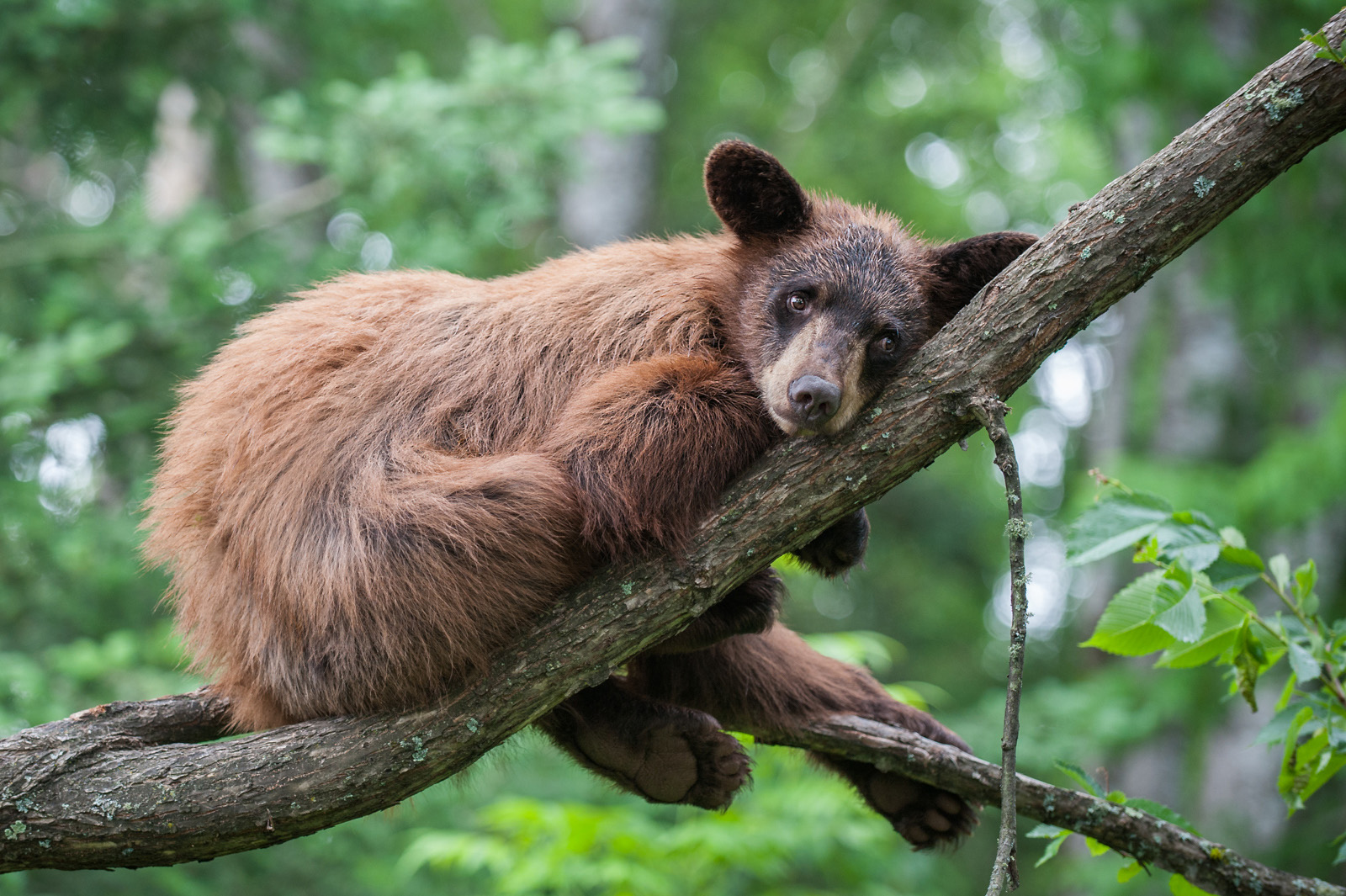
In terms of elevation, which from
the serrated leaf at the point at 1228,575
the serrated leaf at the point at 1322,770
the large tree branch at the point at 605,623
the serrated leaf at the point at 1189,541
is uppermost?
the large tree branch at the point at 605,623

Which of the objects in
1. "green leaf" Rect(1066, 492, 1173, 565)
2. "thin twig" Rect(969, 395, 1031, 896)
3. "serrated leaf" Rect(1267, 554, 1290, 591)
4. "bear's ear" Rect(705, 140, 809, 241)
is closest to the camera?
"thin twig" Rect(969, 395, 1031, 896)

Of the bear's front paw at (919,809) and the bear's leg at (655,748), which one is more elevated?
the bear's leg at (655,748)

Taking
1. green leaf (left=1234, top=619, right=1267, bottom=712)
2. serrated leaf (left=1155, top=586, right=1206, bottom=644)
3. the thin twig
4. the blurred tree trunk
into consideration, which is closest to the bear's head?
the thin twig

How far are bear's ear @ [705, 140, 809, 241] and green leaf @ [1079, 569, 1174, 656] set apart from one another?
2112 millimetres

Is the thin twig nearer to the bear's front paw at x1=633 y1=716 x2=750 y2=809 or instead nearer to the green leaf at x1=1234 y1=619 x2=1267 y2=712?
the green leaf at x1=1234 y1=619 x2=1267 y2=712

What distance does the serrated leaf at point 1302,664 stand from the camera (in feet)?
11.6

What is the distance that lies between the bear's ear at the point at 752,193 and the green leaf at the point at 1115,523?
1.79 metres

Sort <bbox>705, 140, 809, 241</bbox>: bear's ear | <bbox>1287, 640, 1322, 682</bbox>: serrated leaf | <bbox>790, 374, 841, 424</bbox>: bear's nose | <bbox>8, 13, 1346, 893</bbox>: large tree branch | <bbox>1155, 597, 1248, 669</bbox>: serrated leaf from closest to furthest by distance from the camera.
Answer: <bbox>8, 13, 1346, 893</bbox>: large tree branch < <bbox>790, 374, 841, 424</bbox>: bear's nose < <bbox>1287, 640, 1322, 682</bbox>: serrated leaf < <bbox>1155, 597, 1248, 669</bbox>: serrated leaf < <bbox>705, 140, 809, 241</bbox>: bear's ear

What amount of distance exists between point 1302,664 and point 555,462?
286 centimetres

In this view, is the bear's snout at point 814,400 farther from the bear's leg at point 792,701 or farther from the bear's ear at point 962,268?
the bear's leg at point 792,701

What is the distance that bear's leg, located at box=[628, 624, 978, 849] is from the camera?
4449 millimetres

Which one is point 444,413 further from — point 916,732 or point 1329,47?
point 1329,47

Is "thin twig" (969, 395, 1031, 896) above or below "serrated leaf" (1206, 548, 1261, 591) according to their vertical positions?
above

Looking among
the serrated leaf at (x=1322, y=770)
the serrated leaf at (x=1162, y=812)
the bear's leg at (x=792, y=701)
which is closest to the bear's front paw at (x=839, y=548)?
the bear's leg at (x=792, y=701)
